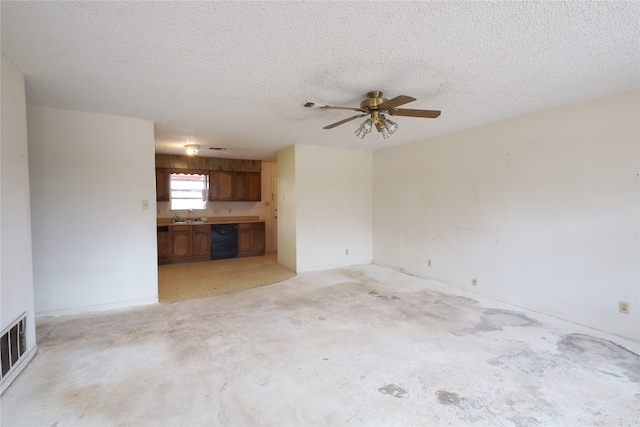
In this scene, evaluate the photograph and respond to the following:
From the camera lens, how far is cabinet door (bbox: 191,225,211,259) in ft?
20.7

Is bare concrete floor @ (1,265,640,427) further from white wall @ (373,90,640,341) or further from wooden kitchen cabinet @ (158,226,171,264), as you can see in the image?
wooden kitchen cabinet @ (158,226,171,264)

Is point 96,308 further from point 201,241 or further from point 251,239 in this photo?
point 251,239

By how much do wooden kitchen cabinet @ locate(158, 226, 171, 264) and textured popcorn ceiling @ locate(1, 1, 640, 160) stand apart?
3.17 m

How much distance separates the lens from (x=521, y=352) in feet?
8.25

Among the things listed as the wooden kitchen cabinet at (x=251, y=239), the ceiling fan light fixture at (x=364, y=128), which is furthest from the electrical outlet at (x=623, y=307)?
the wooden kitchen cabinet at (x=251, y=239)

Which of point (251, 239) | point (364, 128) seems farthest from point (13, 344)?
point (251, 239)

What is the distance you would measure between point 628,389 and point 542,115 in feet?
8.88

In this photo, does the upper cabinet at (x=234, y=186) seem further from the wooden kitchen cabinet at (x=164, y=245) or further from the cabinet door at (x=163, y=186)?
the wooden kitchen cabinet at (x=164, y=245)

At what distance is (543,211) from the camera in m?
3.37

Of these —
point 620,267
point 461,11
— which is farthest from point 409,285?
point 461,11

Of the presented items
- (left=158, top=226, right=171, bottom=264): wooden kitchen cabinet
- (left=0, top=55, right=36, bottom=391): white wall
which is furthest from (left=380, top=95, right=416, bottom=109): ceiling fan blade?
(left=158, top=226, right=171, bottom=264): wooden kitchen cabinet

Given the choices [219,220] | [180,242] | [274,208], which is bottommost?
[180,242]

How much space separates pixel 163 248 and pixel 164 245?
0.06 metres

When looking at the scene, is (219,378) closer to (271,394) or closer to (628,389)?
(271,394)
